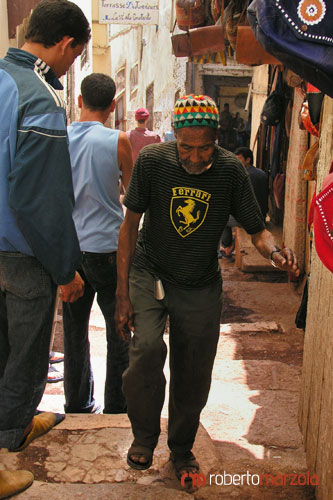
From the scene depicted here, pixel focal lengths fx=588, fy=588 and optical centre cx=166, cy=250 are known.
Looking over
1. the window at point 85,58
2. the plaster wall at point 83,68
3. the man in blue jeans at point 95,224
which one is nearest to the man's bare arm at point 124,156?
the man in blue jeans at point 95,224

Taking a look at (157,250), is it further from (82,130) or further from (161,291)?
(82,130)

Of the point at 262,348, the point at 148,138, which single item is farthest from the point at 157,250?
the point at 148,138

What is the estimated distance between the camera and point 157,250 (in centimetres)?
282

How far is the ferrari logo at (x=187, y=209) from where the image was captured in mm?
2701

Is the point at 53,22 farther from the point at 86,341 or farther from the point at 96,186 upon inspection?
the point at 86,341

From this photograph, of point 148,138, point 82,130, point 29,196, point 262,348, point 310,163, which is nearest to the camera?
point 29,196

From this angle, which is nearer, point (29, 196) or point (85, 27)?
point (29, 196)

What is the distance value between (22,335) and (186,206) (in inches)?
37.3

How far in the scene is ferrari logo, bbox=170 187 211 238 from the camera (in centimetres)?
270

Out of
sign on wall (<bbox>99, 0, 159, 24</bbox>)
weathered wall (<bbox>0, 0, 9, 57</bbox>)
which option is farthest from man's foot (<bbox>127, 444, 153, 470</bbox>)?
sign on wall (<bbox>99, 0, 159, 24</bbox>)

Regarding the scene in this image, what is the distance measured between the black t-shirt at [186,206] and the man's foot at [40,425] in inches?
42.1

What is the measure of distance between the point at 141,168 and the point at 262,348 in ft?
10.6

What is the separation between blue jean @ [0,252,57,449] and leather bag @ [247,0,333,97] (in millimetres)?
1474

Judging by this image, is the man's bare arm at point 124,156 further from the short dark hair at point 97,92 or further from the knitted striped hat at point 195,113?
the knitted striped hat at point 195,113
